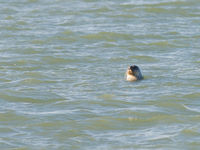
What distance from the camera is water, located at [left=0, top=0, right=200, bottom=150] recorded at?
949cm

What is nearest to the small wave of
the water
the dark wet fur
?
the water

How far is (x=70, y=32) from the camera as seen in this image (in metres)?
18.3

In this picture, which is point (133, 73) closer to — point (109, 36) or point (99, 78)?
point (99, 78)

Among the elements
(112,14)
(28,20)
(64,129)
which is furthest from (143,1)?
(64,129)

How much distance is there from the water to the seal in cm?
14

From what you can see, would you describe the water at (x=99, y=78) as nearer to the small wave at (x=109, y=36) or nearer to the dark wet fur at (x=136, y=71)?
the small wave at (x=109, y=36)

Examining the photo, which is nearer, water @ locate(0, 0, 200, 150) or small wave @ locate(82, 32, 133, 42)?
water @ locate(0, 0, 200, 150)

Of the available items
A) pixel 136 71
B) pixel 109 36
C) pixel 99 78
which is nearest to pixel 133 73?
pixel 136 71

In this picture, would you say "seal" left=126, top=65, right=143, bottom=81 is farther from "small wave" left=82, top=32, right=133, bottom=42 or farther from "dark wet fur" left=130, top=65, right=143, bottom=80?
"small wave" left=82, top=32, right=133, bottom=42

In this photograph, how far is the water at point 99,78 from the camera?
9492 mm

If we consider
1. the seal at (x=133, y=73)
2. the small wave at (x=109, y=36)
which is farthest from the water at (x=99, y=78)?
the seal at (x=133, y=73)

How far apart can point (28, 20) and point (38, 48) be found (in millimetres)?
4246

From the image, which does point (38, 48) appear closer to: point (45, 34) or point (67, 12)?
point (45, 34)

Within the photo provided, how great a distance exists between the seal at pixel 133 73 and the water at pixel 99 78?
14 centimetres
